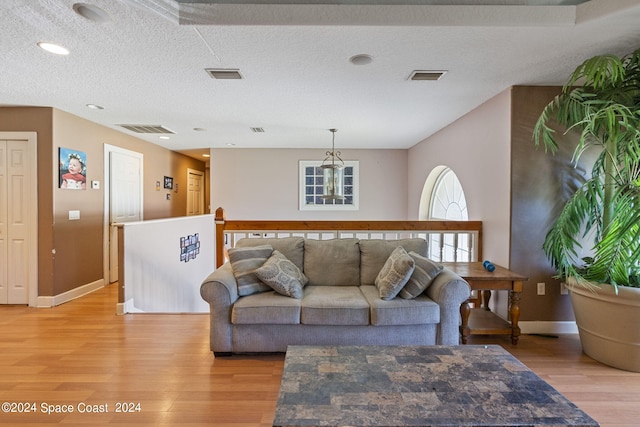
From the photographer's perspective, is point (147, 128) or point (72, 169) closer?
point (72, 169)

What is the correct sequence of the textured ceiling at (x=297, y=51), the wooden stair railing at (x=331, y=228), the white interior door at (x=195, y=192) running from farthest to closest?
the white interior door at (x=195, y=192), the wooden stair railing at (x=331, y=228), the textured ceiling at (x=297, y=51)

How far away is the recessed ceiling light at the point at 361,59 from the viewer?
8.17 ft

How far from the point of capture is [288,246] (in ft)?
10.6

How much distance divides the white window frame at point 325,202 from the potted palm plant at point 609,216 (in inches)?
172

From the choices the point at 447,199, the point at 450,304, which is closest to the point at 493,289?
the point at 450,304

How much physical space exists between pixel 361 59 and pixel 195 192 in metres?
7.15

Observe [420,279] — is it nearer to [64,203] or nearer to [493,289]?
[493,289]

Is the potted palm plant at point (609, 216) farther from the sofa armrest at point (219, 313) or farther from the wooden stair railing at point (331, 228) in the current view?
the sofa armrest at point (219, 313)

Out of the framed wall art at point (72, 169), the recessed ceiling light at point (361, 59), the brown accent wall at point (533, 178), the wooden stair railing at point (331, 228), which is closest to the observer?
the recessed ceiling light at point (361, 59)

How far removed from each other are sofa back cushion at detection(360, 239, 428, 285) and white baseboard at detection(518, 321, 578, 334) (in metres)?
1.25

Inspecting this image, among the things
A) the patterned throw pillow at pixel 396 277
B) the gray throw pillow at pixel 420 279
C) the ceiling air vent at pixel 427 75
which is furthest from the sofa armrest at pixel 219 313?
the ceiling air vent at pixel 427 75

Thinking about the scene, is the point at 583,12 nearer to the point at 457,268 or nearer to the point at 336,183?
the point at 457,268

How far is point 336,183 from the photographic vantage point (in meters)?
4.55

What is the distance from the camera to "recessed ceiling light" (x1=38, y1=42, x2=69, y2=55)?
231cm
